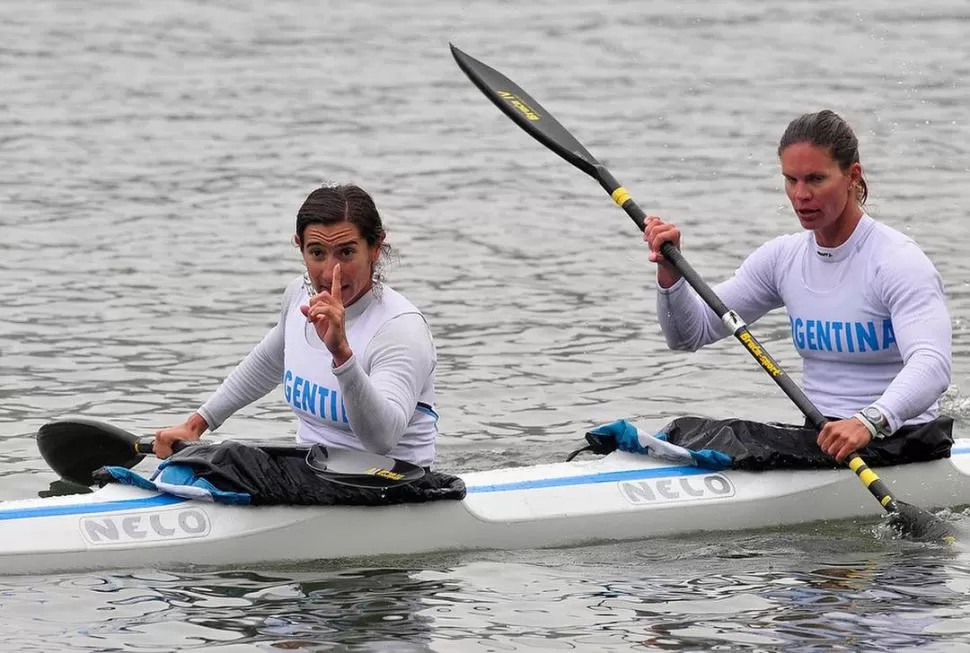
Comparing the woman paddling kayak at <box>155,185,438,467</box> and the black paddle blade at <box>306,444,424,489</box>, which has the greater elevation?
the woman paddling kayak at <box>155,185,438,467</box>

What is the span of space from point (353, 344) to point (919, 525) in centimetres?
253

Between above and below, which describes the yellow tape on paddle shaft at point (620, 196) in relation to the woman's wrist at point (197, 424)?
above

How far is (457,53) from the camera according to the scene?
31.6 ft

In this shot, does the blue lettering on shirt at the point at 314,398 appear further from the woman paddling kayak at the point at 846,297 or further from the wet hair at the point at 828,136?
the wet hair at the point at 828,136

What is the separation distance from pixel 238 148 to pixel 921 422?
35.4ft

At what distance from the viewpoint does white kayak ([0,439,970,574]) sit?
7.26 m

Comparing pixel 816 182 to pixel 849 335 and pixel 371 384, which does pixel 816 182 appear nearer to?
pixel 849 335

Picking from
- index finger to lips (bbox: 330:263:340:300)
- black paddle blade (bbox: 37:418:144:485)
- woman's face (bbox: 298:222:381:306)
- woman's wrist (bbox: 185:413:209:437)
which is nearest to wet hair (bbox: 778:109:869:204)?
woman's face (bbox: 298:222:381:306)

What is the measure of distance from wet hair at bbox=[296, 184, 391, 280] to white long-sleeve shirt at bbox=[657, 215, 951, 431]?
170 cm

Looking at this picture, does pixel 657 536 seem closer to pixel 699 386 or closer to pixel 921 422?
pixel 921 422

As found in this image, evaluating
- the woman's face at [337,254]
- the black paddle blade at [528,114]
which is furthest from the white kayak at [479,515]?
the black paddle blade at [528,114]

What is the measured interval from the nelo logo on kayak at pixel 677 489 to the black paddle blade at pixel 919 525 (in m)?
0.70

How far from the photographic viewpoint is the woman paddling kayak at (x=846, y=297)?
7.67 meters

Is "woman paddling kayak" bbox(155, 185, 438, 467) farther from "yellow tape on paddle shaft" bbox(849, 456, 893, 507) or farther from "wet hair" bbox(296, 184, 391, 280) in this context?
"yellow tape on paddle shaft" bbox(849, 456, 893, 507)
